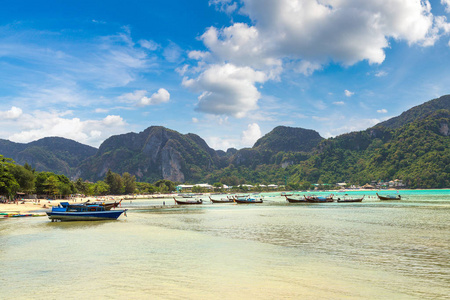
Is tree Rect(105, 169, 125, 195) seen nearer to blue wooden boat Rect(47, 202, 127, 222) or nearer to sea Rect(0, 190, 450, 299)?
blue wooden boat Rect(47, 202, 127, 222)

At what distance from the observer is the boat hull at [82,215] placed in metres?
39.5

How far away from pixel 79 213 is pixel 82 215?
0.49 metres

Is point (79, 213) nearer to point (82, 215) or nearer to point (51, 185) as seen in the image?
point (82, 215)

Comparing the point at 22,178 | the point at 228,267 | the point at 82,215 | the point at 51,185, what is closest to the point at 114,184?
the point at 51,185

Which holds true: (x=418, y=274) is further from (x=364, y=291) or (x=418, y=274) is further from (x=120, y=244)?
(x=120, y=244)

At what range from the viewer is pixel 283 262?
53.5 ft

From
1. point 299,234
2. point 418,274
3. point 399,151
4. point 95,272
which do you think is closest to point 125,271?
point 95,272

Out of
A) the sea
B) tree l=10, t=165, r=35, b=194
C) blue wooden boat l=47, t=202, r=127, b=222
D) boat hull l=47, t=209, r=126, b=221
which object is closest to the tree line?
tree l=10, t=165, r=35, b=194

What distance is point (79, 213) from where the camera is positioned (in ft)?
133

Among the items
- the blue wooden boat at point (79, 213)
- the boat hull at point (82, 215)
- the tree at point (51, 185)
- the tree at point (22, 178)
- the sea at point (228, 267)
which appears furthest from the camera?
the tree at point (51, 185)

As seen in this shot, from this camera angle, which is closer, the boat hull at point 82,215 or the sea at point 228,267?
the sea at point 228,267

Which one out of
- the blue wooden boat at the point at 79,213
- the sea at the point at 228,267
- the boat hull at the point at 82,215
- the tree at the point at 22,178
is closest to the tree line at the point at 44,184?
the tree at the point at 22,178

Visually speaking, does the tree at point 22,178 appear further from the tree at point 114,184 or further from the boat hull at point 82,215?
the tree at point 114,184

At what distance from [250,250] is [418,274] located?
9.61 meters
